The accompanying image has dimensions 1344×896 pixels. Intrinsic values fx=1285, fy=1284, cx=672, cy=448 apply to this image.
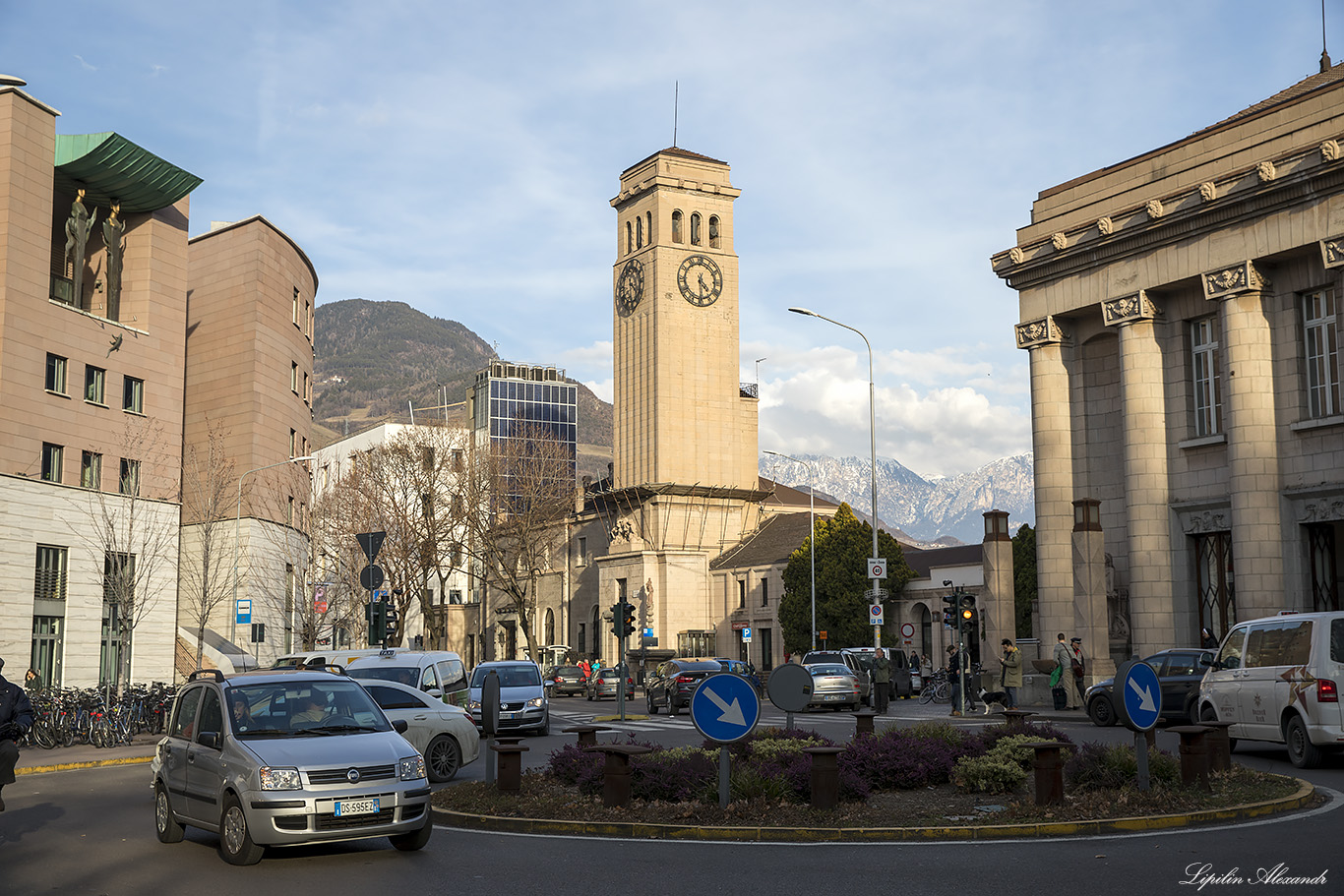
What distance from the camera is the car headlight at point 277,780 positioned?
10.6 m

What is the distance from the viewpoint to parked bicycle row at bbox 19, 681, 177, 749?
2719cm

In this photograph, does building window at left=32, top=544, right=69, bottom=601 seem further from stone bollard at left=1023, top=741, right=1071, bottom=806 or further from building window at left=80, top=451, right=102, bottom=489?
stone bollard at left=1023, top=741, right=1071, bottom=806

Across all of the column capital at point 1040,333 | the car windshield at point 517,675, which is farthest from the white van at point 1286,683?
the column capital at point 1040,333

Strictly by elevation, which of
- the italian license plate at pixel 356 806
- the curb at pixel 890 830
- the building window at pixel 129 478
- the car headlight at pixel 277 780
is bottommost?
the curb at pixel 890 830

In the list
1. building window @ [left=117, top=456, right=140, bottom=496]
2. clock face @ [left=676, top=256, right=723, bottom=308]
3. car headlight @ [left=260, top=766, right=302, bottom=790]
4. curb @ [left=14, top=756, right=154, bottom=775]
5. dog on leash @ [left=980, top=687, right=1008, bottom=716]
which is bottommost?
curb @ [left=14, top=756, right=154, bottom=775]

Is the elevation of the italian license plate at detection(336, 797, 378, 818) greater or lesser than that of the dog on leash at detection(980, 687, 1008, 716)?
greater

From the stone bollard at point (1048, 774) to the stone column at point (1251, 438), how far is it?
19.9 metres

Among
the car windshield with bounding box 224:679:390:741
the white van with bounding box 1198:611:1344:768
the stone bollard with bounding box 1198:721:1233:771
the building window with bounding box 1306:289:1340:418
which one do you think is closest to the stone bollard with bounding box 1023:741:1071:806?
the stone bollard with bounding box 1198:721:1233:771

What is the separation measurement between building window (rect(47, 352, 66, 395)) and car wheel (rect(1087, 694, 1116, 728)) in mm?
34373

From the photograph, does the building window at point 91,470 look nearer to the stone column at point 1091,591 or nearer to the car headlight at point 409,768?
the stone column at point 1091,591

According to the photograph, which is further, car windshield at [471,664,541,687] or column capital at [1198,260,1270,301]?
column capital at [1198,260,1270,301]

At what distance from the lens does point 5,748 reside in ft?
43.5

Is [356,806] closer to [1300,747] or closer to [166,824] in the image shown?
[166,824]

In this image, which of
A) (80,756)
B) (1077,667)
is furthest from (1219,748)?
(80,756)
